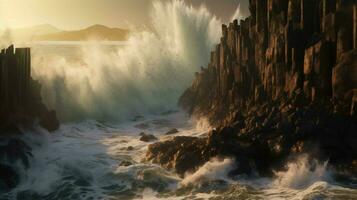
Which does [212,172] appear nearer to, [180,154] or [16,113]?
[180,154]

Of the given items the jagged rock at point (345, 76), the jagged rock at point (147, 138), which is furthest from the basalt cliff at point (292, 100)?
the jagged rock at point (147, 138)

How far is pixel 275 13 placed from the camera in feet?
124

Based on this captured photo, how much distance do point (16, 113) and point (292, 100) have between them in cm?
1716

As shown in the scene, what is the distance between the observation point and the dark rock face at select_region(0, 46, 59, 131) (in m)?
35.8

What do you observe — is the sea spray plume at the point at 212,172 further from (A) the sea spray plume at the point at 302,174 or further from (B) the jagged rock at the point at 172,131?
(B) the jagged rock at the point at 172,131

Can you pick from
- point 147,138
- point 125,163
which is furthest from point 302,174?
point 147,138

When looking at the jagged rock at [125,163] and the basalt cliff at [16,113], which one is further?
the jagged rock at [125,163]

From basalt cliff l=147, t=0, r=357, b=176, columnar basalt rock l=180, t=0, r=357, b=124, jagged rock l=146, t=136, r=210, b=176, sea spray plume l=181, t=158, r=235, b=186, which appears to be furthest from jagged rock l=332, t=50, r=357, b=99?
jagged rock l=146, t=136, r=210, b=176

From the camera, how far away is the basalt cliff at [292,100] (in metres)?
29.3

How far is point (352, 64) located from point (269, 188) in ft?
28.2

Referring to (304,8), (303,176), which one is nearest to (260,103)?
(304,8)

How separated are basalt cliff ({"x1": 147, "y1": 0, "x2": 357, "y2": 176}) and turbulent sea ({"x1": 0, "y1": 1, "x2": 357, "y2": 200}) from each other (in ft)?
3.02

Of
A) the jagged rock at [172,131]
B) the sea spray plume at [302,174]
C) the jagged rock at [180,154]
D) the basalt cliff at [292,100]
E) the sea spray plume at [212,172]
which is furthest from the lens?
the jagged rock at [172,131]

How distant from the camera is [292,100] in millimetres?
32219
